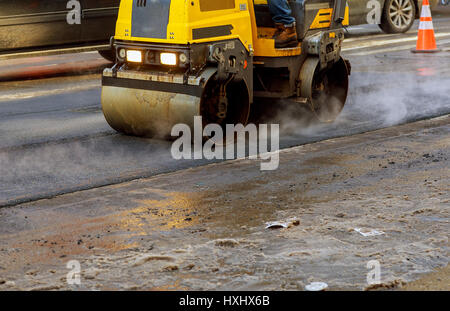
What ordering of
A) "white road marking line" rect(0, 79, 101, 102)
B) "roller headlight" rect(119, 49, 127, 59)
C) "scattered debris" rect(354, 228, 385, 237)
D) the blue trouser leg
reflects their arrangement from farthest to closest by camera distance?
"white road marking line" rect(0, 79, 101, 102), the blue trouser leg, "roller headlight" rect(119, 49, 127, 59), "scattered debris" rect(354, 228, 385, 237)

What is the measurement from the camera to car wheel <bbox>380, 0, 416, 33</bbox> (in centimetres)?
1769

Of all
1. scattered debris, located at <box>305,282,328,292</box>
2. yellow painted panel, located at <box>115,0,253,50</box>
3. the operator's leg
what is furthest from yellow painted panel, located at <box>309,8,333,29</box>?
scattered debris, located at <box>305,282,328,292</box>

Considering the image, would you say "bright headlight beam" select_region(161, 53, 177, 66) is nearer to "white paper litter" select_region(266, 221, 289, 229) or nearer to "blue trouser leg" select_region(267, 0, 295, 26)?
"blue trouser leg" select_region(267, 0, 295, 26)

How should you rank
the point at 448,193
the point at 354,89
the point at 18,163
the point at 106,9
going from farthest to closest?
the point at 106,9, the point at 354,89, the point at 18,163, the point at 448,193

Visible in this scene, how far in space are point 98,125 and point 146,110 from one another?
123cm

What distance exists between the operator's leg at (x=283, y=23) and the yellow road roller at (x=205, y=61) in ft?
0.30

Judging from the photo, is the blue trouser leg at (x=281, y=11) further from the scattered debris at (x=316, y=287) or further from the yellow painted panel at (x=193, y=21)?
the scattered debris at (x=316, y=287)

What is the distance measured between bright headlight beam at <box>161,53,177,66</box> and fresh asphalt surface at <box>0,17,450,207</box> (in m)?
0.78
